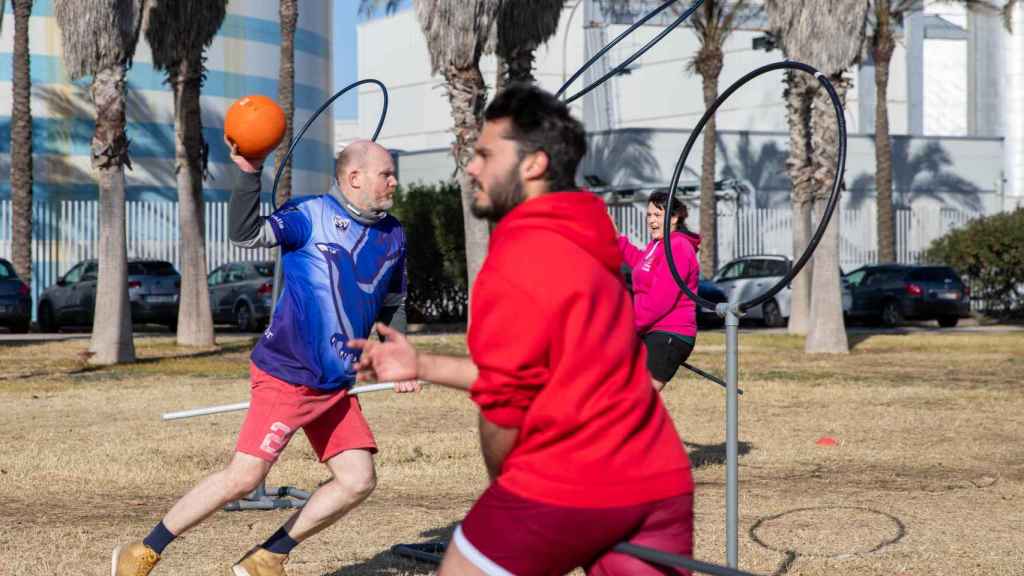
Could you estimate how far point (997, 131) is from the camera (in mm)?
57438

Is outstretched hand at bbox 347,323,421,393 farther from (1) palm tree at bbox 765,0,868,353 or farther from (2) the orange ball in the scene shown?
(1) palm tree at bbox 765,0,868,353

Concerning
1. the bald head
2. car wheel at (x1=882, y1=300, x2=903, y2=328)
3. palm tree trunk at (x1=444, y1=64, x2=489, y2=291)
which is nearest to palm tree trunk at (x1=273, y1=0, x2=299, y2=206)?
palm tree trunk at (x1=444, y1=64, x2=489, y2=291)

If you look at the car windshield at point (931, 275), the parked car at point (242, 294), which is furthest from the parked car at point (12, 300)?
the car windshield at point (931, 275)

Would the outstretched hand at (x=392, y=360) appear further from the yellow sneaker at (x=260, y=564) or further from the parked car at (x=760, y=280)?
the parked car at (x=760, y=280)

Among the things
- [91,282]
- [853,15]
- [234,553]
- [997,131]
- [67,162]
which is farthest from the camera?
[997,131]

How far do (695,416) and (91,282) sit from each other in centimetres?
1886

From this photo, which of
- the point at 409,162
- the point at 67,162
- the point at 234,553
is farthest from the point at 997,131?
the point at 234,553

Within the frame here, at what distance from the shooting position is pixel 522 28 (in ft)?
70.9

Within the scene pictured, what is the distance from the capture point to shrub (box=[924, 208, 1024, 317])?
35094 mm

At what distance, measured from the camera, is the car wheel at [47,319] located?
1187 inches

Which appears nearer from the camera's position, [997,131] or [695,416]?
[695,416]

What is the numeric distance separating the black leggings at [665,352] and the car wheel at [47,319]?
23084mm

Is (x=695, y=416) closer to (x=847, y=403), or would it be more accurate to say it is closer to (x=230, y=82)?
(x=847, y=403)

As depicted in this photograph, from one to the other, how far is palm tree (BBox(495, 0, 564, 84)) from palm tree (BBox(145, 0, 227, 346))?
442 centimetres
